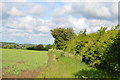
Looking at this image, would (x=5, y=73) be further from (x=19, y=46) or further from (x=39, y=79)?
(x=19, y=46)

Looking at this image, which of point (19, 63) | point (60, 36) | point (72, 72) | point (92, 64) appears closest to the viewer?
point (72, 72)

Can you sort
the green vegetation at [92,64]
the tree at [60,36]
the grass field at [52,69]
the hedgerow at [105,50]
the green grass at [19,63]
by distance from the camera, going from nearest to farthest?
the grass field at [52,69], the green vegetation at [92,64], the green grass at [19,63], the hedgerow at [105,50], the tree at [60,36]

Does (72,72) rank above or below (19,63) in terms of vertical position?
below

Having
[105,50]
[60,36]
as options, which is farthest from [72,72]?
[60,36]

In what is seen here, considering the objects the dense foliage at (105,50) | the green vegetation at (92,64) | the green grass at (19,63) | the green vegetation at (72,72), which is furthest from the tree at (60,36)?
the dense foliage at (105,50)

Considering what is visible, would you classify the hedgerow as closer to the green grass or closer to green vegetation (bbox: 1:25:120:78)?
green vegetation (bbox: 1:25:120:78)

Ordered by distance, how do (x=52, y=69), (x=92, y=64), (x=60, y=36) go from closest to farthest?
1. (x=52, y=69)
2. (x=92, y=64)
3. (x=60, y=36)

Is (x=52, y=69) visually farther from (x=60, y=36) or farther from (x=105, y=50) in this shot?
(x=60, y=36)

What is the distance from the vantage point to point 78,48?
15508 millimetres

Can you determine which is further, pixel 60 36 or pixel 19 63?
pixel 60 36

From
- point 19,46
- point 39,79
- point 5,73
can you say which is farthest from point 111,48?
point 19,46

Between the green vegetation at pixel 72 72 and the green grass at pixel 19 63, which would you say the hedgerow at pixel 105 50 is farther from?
the green grass at pixel 19 63

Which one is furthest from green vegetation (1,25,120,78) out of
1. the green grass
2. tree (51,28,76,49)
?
tree (51,28,76,49)

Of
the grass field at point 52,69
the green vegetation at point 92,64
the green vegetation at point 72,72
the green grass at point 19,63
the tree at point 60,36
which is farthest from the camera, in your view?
the tree at point 60,36
